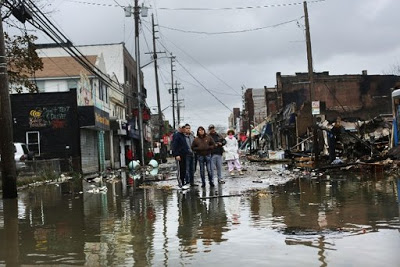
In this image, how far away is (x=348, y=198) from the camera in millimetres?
Answer: 9953

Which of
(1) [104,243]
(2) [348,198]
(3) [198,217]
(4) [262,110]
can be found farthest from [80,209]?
(4) [262,110]

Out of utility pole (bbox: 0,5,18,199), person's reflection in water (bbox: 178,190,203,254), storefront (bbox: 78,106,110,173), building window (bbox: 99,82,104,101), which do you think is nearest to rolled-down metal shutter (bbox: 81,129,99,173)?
storefront (bbox: 78,106,110,173)

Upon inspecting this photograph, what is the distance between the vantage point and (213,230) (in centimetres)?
693

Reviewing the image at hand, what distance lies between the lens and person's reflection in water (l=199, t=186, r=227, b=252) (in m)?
6.40

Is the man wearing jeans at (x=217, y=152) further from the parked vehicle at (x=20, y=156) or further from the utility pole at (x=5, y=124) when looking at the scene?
the parked vehicle at (x=20, y=156)

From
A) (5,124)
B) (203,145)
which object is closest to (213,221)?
(203,145)

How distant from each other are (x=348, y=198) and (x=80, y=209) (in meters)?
5.29

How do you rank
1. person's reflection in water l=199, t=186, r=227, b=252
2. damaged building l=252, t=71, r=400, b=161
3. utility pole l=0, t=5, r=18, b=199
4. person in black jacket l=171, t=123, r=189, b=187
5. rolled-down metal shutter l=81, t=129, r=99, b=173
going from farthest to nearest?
1. damaged building l=252, t=71, r=400, b=161
2. rolled-down metal shutter l=81, t=129, r=99, b=173
3. person in black jacket l=171, t=123, r=189, b=187
4. utility pole l=0, t=5, r=18, b=199
5. person's reflection in water l=199, t=186, r=227, b=252

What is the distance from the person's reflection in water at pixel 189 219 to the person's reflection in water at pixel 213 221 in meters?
0.11

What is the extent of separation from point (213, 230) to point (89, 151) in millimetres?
26893

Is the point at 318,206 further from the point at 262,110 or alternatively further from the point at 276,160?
the point at 262,110

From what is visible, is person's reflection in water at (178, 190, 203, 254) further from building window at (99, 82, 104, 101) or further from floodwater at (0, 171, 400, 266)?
building window at (99, 82, 104, 101)

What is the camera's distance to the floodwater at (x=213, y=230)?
5.30 meters

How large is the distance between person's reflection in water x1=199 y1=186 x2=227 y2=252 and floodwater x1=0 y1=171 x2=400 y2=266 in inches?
0.5
